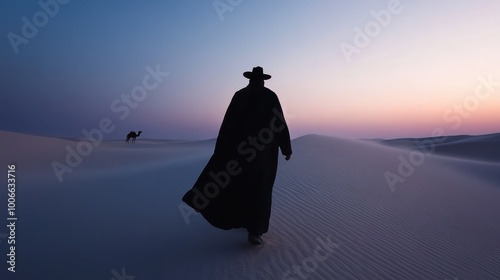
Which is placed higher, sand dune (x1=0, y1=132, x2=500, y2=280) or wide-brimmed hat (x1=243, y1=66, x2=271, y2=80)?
wide-brimmed hat (x1=243, y1=66, x2=271, y2=80)

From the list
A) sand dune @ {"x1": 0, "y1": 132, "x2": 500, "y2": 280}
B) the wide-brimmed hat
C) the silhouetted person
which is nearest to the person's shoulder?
the silhouetted person

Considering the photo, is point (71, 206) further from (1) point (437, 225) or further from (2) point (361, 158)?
(2) point (361, 158)

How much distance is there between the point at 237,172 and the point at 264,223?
73 cm

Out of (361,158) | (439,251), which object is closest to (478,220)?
(439,251)

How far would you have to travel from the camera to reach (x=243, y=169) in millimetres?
3744

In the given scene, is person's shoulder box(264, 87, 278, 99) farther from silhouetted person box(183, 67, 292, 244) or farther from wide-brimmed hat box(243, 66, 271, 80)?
wide-brimmed hat box(243, 66, 271, 80)

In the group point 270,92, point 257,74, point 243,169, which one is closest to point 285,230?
point 243,169

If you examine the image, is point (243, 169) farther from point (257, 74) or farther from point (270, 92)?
point (257, 74)

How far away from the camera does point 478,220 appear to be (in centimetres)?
663

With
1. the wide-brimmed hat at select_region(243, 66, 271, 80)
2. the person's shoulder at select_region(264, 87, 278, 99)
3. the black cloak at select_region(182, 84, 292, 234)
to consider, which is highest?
the wide-brimmed hat at select_region(243, 66, 271, 80)

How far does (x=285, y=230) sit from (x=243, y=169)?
1.41 metres

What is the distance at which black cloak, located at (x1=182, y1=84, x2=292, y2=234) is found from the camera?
370cm

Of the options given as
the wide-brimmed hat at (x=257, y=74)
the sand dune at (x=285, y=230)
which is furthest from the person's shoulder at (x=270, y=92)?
the sand dune at (x=285, y=230)

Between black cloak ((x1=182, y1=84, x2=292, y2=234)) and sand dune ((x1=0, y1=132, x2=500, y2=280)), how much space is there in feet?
1.64
